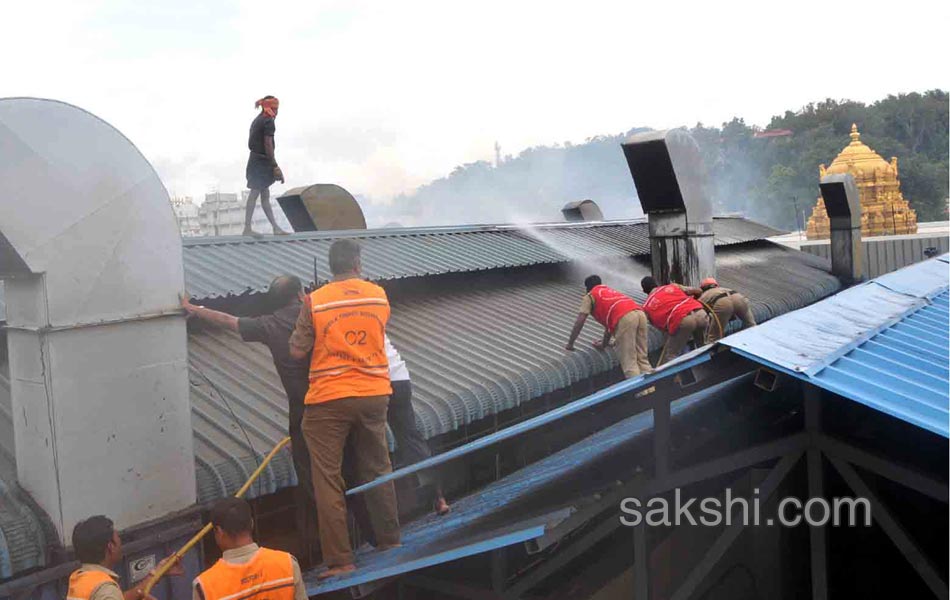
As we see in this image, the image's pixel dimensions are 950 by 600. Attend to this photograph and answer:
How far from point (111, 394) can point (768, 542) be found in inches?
187

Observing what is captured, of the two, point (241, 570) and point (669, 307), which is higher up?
point (669, 307)

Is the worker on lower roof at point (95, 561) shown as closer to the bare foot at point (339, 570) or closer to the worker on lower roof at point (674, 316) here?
the bare foot at point (339, 570)

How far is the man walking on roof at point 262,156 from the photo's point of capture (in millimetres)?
8945

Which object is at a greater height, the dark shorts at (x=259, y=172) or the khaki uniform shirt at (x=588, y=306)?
the dark shorts at (x=259, y=172)

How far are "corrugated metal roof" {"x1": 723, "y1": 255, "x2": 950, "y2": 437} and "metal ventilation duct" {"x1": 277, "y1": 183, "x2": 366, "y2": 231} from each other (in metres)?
7.90

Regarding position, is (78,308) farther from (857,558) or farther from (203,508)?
(857,558)

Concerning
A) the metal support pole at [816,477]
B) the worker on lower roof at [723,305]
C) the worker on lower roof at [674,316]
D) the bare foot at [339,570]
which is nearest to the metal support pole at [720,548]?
the metal support pole at [816,477]

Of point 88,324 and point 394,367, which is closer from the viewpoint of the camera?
point 88,324

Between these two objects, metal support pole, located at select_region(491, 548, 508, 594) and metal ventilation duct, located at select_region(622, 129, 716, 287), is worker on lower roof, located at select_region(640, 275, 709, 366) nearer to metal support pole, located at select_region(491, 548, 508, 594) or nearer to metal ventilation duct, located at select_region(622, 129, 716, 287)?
metal ventilation duct, located at select_region(622, 129, 716, 287)

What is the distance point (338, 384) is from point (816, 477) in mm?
2332

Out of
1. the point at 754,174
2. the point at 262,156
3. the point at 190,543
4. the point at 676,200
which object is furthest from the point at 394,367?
the point at 754,174

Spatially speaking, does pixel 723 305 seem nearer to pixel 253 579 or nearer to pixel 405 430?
pixel 405 430

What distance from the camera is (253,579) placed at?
3.49 metres

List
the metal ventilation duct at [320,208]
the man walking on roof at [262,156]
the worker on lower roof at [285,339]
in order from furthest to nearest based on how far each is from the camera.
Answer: the metal ventilation duct at [320,208], the man walking on roof at [262,156], the worker on lower roof at [285,339]
